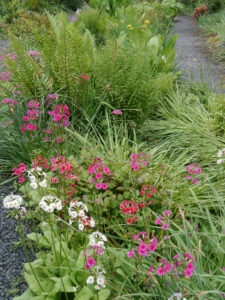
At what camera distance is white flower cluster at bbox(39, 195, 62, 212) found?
3.26 ft

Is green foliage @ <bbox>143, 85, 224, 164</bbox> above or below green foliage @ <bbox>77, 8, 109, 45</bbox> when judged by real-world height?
below

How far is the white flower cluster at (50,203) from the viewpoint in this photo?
99 cm

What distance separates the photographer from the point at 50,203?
104 centimetres

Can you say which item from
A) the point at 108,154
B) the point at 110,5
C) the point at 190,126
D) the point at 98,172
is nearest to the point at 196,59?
the point at 110,5

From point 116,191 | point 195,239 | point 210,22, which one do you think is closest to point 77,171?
point 116,191

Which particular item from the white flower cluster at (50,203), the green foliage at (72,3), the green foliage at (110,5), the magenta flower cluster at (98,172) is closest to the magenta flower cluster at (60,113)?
the magenta flower cluster at (98,172)

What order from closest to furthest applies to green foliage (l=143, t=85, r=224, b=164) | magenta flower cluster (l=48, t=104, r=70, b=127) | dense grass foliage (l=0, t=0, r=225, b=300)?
dense grass foliage (l=0, t=0, r=225, b=300) → magenta flower cluster (l=48, t=104, r=70, b=127) → green foliage (l=143, t=85, r=224, b=164)

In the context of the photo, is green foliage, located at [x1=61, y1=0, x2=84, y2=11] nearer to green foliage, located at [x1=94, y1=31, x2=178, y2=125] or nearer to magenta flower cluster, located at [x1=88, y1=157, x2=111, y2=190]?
green foliage, located at [x1=94, y1=31, x2=178, y2=125]

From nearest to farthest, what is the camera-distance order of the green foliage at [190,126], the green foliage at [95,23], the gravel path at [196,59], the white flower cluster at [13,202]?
the white flower cluster at [13,202]
the green foliage at [190,126]
the gravel path at [196,59]
the green foliage at [95,23]

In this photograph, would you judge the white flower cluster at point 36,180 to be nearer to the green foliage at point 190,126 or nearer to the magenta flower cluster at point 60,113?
the magenta flower cluster at point 60,113

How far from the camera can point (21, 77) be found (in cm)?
272

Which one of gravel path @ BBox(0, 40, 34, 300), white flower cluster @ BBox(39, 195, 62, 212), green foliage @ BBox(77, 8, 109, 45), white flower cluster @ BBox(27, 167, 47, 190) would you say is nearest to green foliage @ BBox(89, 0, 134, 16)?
green foliage @ BBox(77, 8, 109, 45)

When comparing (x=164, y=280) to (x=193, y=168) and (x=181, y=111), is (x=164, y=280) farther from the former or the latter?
(x=181, y=111)

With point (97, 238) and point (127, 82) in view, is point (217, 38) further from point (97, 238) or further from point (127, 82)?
point (97, 238)
